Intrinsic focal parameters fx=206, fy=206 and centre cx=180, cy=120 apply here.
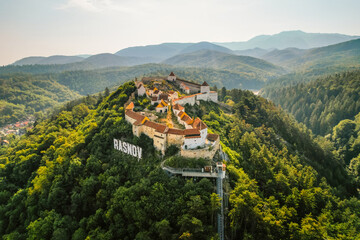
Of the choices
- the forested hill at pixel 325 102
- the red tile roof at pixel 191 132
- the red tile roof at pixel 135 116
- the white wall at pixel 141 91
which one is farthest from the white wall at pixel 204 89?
the forested hill at pixel 325 102

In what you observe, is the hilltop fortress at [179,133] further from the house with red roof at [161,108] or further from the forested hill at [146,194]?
the forested hill at [146,194]

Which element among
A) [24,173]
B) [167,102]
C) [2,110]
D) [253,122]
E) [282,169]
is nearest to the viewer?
[282,169]

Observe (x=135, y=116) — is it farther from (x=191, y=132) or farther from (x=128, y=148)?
(x=191, y=132)

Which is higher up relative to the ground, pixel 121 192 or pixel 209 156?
pixel 209 156

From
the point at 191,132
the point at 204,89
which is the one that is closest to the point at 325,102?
the point at 204,89

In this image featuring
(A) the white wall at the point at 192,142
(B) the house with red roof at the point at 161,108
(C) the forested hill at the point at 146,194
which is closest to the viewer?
(C) the forested hill at the point at 146,194

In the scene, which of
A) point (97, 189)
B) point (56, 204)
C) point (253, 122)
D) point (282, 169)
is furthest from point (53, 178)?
point (253, 122)

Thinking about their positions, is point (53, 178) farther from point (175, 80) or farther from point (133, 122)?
point (175, 80)
